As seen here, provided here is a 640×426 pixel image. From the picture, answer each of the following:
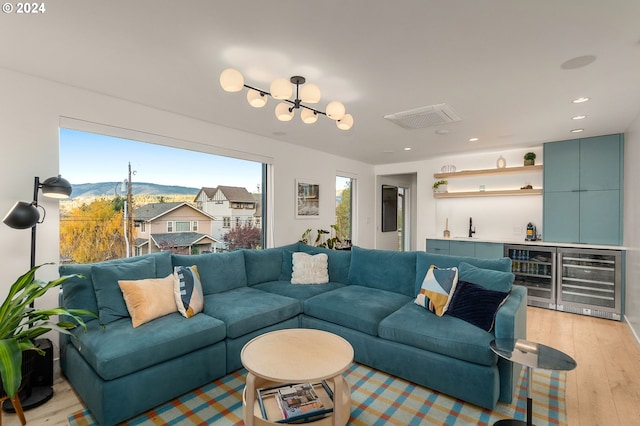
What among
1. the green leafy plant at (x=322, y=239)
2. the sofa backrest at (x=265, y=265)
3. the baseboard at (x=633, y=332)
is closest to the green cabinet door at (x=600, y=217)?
the baseboard at (x=633, y=332)

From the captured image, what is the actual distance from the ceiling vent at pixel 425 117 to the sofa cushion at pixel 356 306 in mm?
1907

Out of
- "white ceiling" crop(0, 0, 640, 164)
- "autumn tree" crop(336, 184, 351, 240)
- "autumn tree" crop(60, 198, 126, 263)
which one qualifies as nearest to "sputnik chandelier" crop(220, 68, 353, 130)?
"white ceiling" crop(0, 0, 640, 164)

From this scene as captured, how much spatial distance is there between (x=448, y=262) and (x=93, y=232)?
3.45m

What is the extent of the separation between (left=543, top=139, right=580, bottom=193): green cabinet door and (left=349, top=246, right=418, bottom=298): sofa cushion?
296cm

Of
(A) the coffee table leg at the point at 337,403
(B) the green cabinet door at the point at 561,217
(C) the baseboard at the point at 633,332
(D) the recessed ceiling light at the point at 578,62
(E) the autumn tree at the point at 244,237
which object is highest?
(D) the recessed ceiling light at the point at 578,62

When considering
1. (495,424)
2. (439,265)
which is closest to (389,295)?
(439,265)

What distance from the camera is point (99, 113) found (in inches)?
113

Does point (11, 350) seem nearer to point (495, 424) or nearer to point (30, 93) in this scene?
point (30, 93)

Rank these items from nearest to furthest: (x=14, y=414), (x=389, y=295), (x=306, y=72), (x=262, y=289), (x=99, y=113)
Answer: (x=14, y=414) < (x=306, y=72) < (x=99, y=113) < (x=389, y=295) < (x=262, y=289)

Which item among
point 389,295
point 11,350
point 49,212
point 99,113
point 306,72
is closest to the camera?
point 11,350

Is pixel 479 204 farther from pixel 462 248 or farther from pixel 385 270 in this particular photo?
pixel 385 270

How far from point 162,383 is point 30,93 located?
2517mm

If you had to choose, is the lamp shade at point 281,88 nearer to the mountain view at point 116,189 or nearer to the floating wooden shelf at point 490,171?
the mountain view at point 116,189

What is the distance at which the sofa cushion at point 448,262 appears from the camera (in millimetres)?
2740
